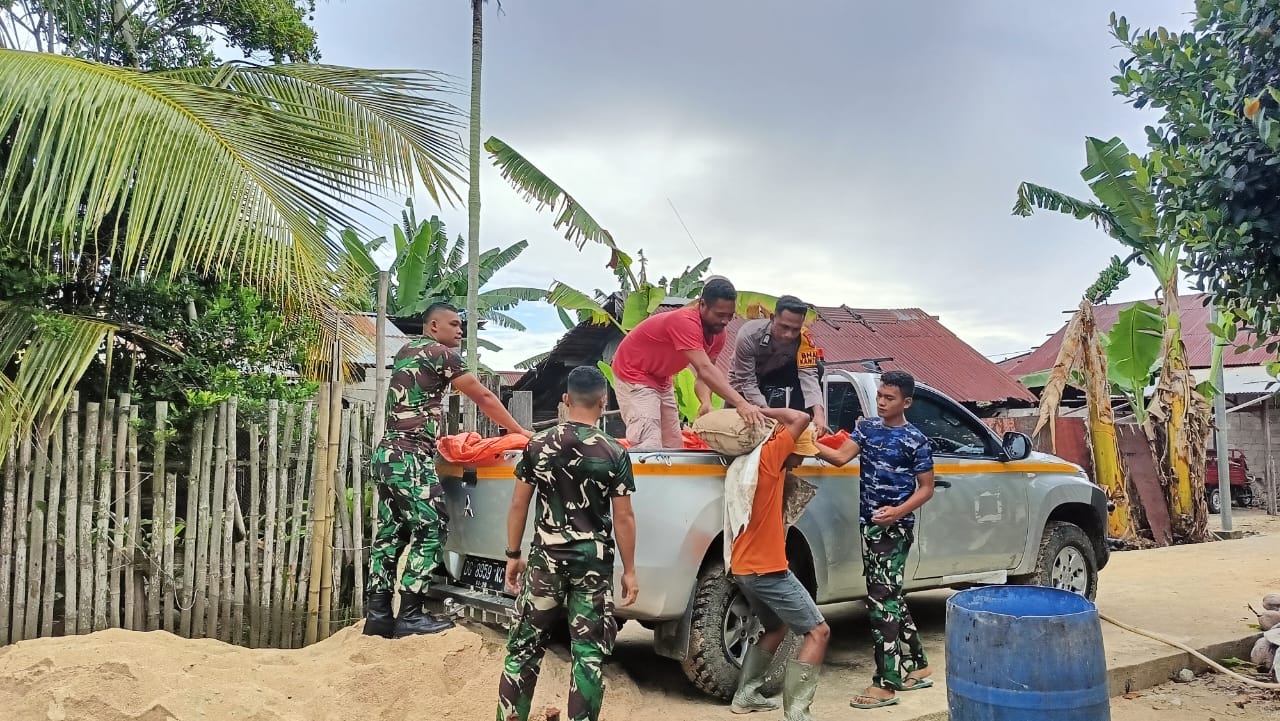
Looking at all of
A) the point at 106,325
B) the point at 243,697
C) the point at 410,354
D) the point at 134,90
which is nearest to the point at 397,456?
the point at 410,354

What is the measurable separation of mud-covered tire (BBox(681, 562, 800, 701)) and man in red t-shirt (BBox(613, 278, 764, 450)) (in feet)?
2.87

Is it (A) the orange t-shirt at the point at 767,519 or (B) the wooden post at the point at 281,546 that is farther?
(B) the wooden post at the point at 281,546

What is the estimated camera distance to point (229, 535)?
5.83m

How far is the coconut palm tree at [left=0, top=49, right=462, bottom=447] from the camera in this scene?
15.8 ft

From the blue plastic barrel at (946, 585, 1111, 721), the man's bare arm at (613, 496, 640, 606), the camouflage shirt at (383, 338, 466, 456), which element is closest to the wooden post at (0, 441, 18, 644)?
the camouflage shirt at (383, 338, 466, 456)

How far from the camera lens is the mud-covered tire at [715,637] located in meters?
4.62

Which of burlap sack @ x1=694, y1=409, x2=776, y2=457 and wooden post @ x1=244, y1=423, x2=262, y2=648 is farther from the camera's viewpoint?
wooden post @ x1=244, y1=423, x2=262, y2=648

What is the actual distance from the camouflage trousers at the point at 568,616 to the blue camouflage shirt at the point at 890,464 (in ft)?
5.83

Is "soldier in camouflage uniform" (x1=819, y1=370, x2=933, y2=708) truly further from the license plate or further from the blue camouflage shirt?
the license plate

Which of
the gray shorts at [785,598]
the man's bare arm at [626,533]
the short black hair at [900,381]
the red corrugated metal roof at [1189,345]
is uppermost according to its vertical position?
the red corrugated metal roof at [1189,345]

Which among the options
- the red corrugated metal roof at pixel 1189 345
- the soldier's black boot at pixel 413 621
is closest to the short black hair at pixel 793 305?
the soldier's black boot at pixel 413 621

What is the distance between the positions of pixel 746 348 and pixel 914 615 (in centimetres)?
290

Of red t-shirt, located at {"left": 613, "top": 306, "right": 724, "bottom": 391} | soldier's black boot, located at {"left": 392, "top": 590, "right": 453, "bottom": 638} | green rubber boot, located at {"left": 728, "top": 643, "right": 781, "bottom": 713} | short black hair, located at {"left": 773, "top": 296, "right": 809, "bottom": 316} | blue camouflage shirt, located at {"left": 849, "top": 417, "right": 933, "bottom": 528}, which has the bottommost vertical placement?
green rubber boot, located at {"left": 728, "top": 643, "right": 781, "bottom": 713}

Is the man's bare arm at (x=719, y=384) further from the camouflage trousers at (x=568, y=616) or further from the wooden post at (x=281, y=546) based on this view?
the wooden post at (x=281, y=546)
